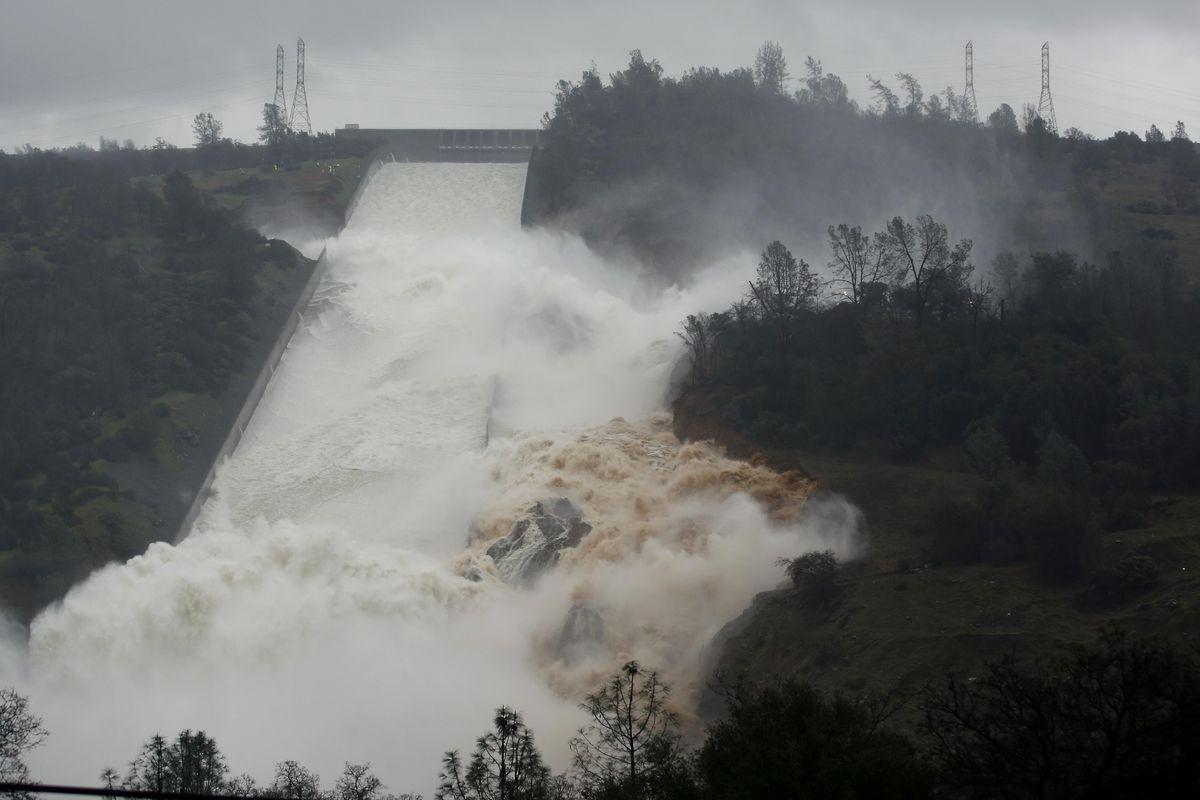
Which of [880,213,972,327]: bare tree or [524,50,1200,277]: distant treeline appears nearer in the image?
[880,213,972,327]: bare tree

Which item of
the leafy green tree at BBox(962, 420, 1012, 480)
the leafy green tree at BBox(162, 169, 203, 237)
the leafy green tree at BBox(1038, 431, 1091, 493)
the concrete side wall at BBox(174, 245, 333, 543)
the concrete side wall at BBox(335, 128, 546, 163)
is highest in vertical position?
the concrete side wall at BBox(335, 128, 546, 163)

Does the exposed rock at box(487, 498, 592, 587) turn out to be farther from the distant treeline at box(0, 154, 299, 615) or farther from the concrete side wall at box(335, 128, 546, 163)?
the concrete side wall at box(335, 128, 546, 163)

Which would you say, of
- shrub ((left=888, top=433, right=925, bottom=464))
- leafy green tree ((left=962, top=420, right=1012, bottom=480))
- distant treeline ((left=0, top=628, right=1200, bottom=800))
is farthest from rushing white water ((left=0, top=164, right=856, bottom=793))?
distant treeline ((left=0, top=628, right=1200, bottom=800))

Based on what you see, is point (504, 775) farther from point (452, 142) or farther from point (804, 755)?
point (452, 142)

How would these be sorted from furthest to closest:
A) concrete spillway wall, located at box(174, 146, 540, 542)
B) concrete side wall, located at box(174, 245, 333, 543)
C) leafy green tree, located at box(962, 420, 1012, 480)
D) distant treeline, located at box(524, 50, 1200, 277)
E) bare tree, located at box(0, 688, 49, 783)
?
1. distant treeline, located at box(524, 50, 1200, 277)
2. concrete spillway wall, located at box(174, 146, 540, 542)
3. concrete side wall, located at box(174, 245, 333, 543)
4. leafy green tree, located at box(962, 420, 1012, 480)
5. bare tree, located at box(0, 688, 49, 783)

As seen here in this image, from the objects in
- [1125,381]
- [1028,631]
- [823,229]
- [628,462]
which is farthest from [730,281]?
[1028,631]

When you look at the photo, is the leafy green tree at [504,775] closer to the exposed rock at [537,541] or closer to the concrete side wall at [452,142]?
the exposed rock at [537,541]

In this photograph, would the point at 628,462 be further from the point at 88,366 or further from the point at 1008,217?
the point at 1008,217

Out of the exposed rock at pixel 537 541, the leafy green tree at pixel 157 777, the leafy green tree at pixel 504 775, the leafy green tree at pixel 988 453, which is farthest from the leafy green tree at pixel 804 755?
the leafy green tree at pixel 988 453
